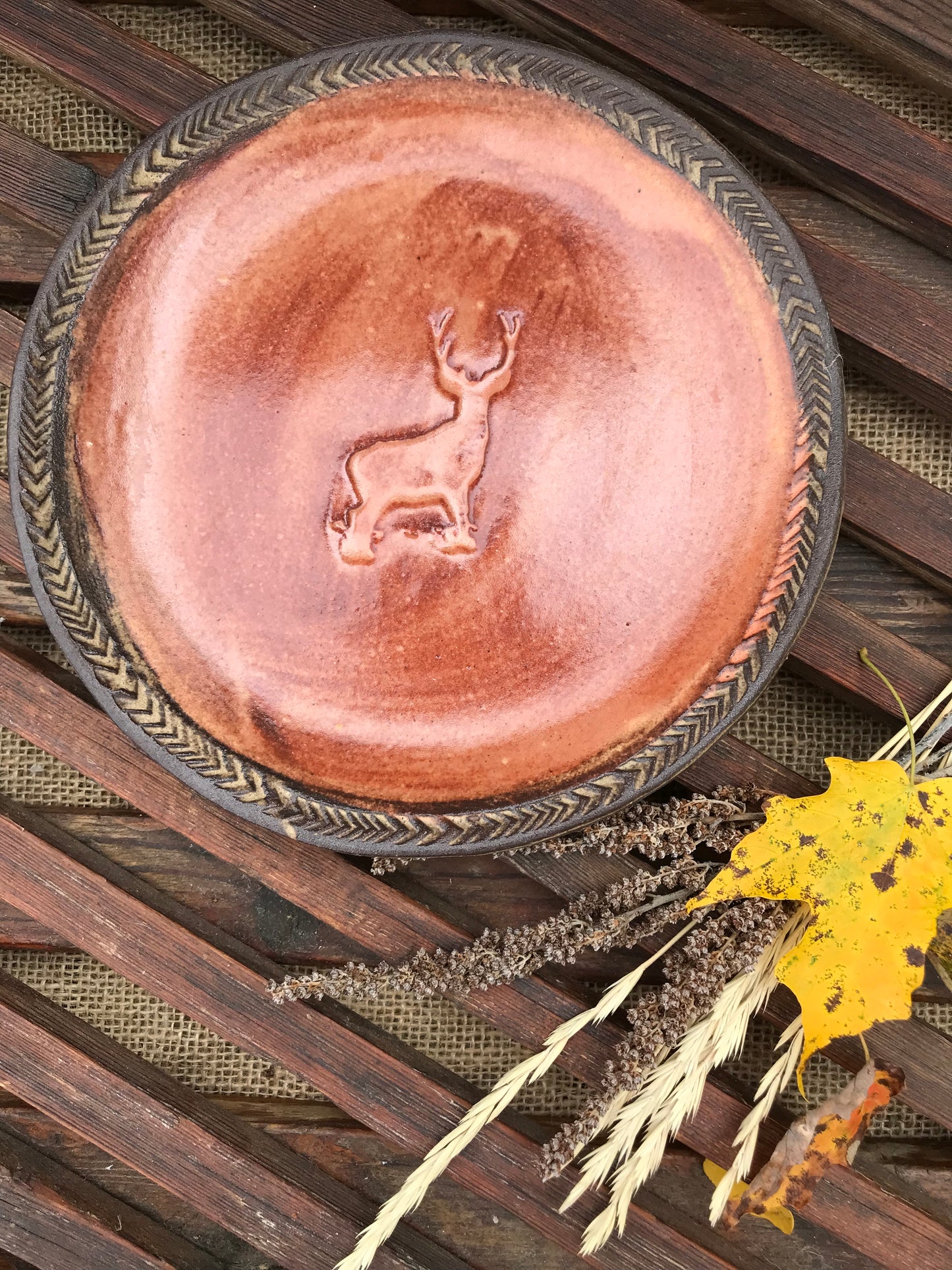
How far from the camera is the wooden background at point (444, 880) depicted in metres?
1.04

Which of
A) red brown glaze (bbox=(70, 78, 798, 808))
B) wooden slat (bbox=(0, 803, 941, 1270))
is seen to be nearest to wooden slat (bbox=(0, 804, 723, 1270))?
wooden slat (bbox=(0, 803, 941, 1270))

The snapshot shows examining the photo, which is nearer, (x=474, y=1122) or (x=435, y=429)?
(x=435, y=429)

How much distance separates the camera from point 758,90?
1.03m

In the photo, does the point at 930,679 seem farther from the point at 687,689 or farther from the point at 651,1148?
the point at 651,1148

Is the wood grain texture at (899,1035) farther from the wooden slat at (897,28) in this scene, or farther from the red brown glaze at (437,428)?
the wooden slat at (897,28)

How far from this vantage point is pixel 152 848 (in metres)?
1.20

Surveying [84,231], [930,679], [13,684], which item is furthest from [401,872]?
[84,231]

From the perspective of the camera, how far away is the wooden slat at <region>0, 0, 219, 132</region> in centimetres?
106

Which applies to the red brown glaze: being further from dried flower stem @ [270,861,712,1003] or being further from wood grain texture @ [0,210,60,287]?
wood grain texture @ [0,210,60,287]

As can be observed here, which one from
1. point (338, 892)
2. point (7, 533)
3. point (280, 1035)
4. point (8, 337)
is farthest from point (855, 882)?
point (8, 337)

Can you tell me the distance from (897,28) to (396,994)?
4.06 ft

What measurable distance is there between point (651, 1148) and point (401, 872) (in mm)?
400

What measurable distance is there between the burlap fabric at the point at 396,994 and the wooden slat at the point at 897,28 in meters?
0.07

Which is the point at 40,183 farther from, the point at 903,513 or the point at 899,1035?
the point at 899,1035
